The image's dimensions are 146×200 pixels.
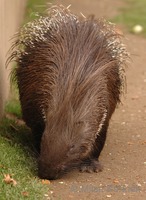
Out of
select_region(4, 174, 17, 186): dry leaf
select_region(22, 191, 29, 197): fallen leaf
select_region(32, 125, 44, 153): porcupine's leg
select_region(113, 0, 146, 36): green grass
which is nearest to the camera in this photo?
select_region(22, 191, 29, 197): fallen leaf

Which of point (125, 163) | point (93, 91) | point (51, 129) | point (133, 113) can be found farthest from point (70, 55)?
point (133, 113)

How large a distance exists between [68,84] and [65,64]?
Result: 238mm

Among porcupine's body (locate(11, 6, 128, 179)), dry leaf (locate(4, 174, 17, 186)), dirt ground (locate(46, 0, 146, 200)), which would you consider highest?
porcupine's body (locate(11, 6, 128, 179))

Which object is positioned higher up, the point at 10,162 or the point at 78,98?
the point at 78,98

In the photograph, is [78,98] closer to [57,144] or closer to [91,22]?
[57,144]

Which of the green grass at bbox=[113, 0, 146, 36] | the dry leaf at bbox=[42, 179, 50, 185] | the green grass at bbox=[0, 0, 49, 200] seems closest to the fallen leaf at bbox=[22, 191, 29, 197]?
the green grass at bbox=[0, 0, 49, 200]

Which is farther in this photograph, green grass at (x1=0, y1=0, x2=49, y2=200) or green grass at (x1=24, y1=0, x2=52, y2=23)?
green grass at (x1=24, y1=0, x2=52, y2=23)

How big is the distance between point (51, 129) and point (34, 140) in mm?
907

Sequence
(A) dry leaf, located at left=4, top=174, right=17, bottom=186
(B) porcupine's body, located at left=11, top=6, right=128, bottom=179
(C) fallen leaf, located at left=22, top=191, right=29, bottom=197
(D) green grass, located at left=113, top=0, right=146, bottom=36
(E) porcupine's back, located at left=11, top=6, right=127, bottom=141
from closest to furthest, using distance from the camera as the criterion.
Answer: (C) fallen leaf, located at left=22, top=191, right=29, bottom=197 → (A) dry leaf, located at left=4, top=174, right=17, bottom=186 → (B) porcupine's body, located at left=11, top=6, right=128, bottom=179 → (E) porcupine's back, located at left=11, top=6, right=127, bottom=141 → (D) green grass, located at left=113, top=0, right=146, bottom=36

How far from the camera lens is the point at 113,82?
480 centimetres

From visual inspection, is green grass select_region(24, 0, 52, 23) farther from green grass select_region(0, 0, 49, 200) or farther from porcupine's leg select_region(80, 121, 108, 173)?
porcupine's leg select_region(80, 121, 108, 173)

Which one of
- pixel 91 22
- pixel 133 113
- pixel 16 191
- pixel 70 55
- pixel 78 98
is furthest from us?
pixel 133 113

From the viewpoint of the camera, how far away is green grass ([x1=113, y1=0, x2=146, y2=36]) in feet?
31.5

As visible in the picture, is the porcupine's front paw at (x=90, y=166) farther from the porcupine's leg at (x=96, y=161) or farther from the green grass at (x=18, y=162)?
the green grass at (x=18, y=162)
